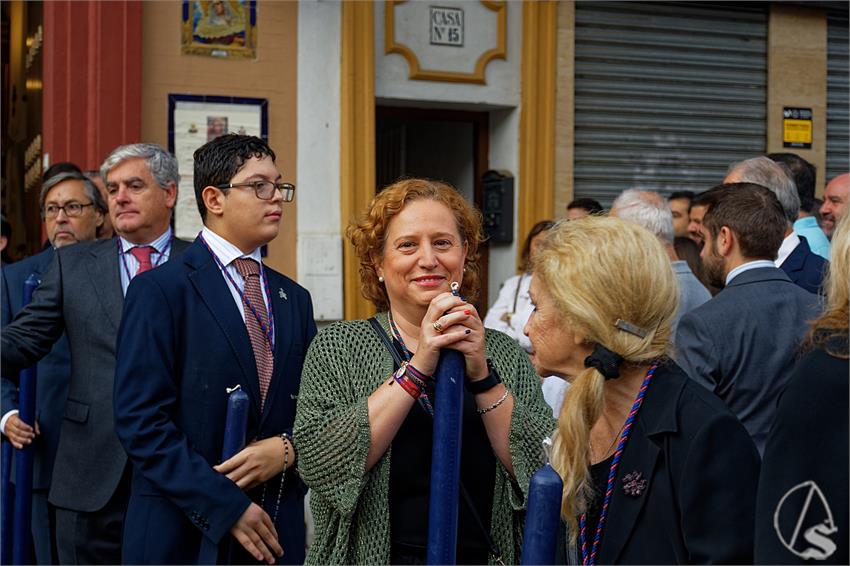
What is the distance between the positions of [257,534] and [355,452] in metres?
0.83

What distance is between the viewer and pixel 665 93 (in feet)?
29.9

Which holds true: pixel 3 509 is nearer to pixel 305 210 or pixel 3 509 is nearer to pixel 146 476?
pixel 146 476

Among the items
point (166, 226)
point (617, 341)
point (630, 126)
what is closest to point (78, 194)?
point (166, 226)

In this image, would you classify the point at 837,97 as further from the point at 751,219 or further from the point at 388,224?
the point at 388,224

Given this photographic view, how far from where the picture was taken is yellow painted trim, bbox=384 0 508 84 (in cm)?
805

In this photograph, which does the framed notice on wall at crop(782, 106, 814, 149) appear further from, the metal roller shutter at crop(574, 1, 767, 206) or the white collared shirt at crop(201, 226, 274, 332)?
the white collared shirt at crop(201, 226, 274, 332)

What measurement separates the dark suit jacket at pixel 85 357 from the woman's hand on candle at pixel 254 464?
93cm

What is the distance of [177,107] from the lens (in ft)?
24.9

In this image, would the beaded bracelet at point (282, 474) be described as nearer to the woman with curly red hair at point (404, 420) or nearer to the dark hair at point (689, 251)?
the woman with curly red hair at point (404, 420)

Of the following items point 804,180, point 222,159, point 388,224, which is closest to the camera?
point 388,224

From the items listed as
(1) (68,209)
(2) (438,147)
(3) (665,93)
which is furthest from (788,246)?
(2) (438,147)

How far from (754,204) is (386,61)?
413 centimetres

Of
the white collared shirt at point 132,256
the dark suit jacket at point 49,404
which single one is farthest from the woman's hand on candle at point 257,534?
the dark suit jacket at point 49,404

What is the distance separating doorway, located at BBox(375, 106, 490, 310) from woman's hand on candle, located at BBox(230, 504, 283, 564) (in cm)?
526
